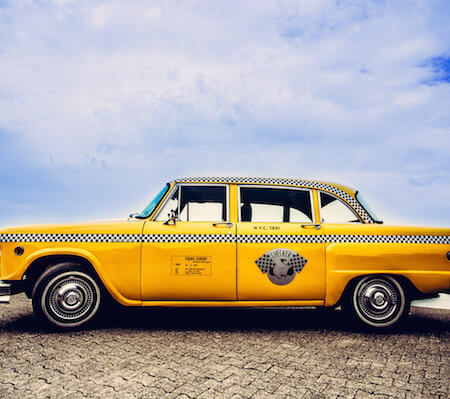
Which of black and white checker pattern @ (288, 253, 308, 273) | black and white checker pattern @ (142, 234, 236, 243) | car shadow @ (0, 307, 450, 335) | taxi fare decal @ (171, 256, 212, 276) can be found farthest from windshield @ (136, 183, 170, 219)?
black and white checker pattern @ (288, 253, 308, 273)

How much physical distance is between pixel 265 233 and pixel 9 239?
3164mm

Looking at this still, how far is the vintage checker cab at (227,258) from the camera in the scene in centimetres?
462

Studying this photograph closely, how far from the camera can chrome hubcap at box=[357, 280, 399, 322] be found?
4.85 meters

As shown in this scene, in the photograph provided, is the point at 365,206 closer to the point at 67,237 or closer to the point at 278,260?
the point at 278,260

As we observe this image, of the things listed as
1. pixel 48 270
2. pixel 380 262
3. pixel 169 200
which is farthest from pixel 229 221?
pixel 48 270

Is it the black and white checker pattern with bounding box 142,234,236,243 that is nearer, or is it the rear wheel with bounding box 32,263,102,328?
the rear wheel with bounding box 32,263,102,328

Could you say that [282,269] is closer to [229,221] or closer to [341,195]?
[229,221]

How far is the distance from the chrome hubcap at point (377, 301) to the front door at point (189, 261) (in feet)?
5.49

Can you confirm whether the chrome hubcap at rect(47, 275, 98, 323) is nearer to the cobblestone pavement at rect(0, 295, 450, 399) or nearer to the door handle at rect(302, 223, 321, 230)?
the cobblestone pavement at rect(0, 295, 450, 399)

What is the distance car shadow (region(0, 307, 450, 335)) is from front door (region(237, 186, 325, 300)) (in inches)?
22.9

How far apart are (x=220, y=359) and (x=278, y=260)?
1.48m

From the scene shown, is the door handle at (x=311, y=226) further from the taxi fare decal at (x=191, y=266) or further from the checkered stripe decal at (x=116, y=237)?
the taxi fare decal at (x=191, y=266)

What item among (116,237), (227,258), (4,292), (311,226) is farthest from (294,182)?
(4,292)

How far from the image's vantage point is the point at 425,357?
154 inches
